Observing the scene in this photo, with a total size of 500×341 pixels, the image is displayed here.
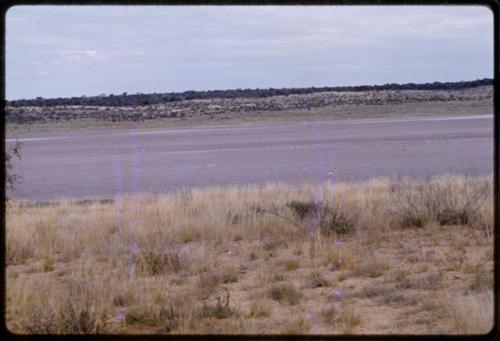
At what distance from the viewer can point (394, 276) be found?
772 centimetres

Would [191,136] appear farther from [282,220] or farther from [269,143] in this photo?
[282,220]

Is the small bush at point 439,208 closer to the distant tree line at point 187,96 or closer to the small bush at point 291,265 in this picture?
the small bush at point 291,265

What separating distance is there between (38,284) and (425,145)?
22165 mm

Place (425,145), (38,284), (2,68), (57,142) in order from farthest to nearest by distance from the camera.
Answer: (57,142) → (425,145) → (38,284) → (2,68)

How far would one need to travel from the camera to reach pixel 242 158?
25.4 meters

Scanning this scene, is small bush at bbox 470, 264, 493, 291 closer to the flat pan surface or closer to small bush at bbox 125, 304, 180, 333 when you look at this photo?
small bush at bbox 125, 304, 180, 333

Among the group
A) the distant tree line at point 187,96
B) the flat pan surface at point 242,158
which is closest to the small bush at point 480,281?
the flat pan surface at point 242,158

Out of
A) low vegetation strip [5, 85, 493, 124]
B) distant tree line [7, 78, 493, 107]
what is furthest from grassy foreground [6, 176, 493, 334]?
distant tree line [7, 78, 493, 107]

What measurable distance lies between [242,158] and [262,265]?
16998 mm

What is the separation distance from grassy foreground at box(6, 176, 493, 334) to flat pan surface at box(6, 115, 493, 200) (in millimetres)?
6263

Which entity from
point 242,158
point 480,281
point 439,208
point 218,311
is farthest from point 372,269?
point 242,158

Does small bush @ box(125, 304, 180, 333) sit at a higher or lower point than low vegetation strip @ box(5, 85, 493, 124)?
lower

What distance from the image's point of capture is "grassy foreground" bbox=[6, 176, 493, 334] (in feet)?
20.6

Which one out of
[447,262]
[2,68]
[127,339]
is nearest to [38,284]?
[127,339]
